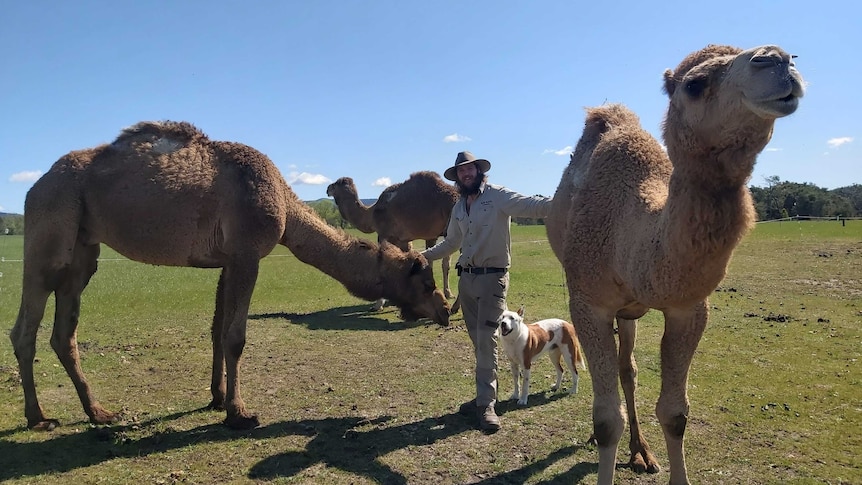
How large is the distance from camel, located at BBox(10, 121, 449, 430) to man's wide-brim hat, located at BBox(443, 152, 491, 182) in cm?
197

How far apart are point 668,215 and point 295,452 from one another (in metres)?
3.90

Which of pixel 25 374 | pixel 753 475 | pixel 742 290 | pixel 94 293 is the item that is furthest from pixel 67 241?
pixel 742 290

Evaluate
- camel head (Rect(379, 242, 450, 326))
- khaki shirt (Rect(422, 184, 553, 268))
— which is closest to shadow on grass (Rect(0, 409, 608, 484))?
camel head (Rect(379, 242, 450, 326))

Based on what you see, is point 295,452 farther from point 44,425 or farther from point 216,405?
point 44,425

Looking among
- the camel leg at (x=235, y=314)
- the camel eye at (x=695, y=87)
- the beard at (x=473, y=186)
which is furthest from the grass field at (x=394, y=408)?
the camel eye at (x=695, y=87)

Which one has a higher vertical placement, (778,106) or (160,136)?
(160,136)

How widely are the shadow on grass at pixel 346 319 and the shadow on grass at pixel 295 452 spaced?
16.2 feet

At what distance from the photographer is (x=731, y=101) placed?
2.56 m

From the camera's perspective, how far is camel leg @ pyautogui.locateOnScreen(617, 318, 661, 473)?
4.67m

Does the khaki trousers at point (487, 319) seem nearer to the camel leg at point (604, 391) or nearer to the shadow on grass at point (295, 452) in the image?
the shadow on grass at point (295, 452)

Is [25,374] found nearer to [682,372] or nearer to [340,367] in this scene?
[340,367]

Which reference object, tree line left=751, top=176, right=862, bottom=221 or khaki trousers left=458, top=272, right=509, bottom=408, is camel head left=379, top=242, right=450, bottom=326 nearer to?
khaki trousers left=458, top=272, right=509, bottom=408

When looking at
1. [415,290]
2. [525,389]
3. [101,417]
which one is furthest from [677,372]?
[101,417]

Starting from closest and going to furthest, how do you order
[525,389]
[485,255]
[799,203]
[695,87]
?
[695,87] → [485,255] → [525,389] → [799,203]
